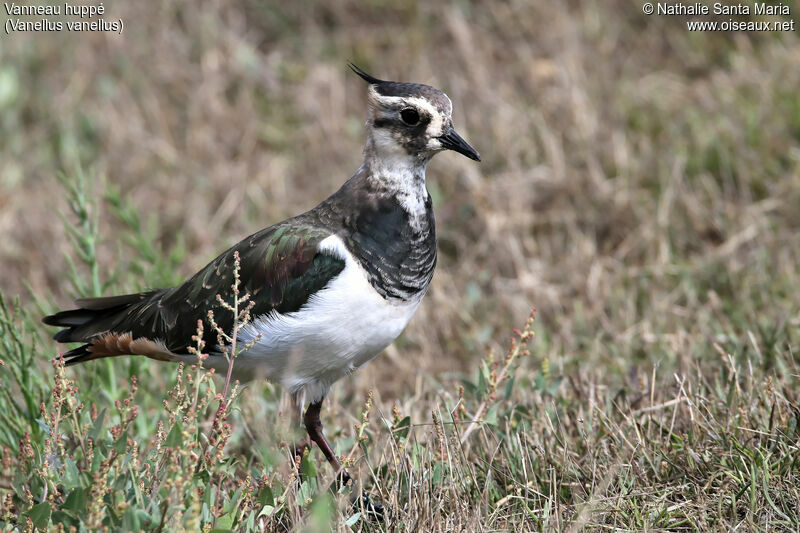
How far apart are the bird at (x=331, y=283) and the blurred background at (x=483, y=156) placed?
842mm

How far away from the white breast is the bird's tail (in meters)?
0.46

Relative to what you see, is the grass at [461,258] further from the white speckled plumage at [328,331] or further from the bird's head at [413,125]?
the bird's head at [413,125]

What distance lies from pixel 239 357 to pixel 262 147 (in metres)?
4.14

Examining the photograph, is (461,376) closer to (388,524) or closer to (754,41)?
(388,524)

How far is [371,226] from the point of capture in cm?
373

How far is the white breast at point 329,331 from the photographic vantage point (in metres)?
3.52

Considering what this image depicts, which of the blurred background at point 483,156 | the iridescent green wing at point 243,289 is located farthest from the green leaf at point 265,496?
the blurred background at point 483,156

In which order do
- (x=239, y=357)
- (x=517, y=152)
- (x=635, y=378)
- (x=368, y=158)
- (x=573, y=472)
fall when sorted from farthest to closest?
(x=517, y=152)
(x=635, y=378)
(x=368, y=158)
(x=239, y=357)
(x=573, y=472)

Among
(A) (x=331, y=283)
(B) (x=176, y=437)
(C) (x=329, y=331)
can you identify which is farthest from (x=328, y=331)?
(B) (x=176, y=437)

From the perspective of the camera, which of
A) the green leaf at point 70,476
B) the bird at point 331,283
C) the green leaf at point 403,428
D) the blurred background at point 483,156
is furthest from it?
the blurred background at point 483,156

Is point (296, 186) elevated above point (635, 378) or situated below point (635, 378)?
above

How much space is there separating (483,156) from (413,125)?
9.74 ft

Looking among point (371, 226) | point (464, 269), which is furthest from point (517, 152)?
point (371, 226)

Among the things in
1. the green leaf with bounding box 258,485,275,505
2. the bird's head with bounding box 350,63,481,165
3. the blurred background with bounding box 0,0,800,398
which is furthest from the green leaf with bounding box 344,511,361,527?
the blurred background with bounding box 0,0,800,398
